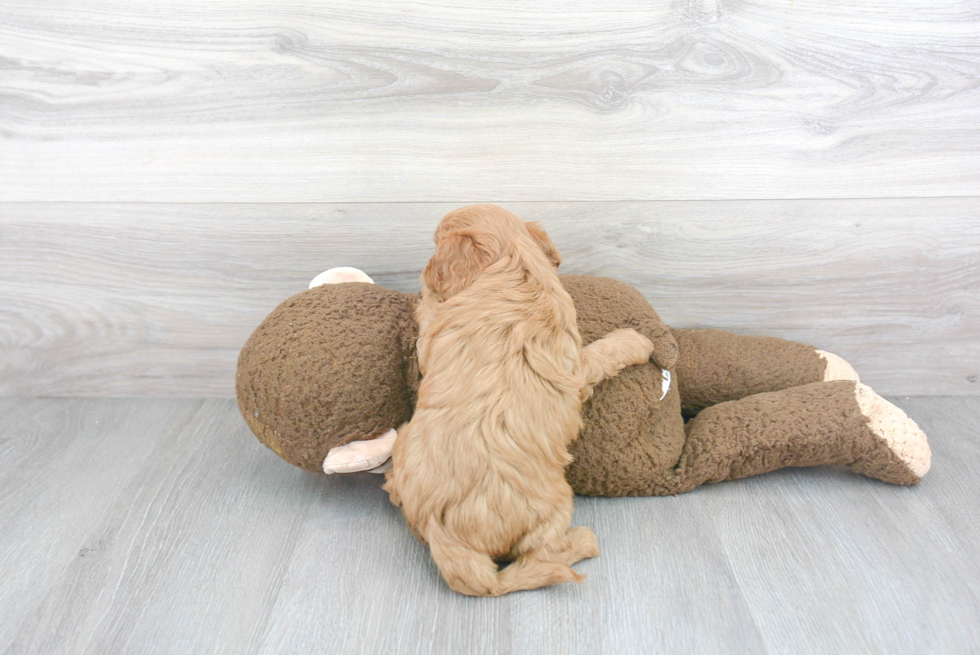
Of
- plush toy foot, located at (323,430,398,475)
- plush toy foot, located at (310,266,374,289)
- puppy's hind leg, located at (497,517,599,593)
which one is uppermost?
plush toy foot, located at (310,266,374,289)

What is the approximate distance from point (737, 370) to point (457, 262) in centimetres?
61

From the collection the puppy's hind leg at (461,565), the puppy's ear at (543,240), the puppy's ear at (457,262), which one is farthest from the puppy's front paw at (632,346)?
the puppy's hind leg at (461,565)

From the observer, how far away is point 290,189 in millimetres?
1350

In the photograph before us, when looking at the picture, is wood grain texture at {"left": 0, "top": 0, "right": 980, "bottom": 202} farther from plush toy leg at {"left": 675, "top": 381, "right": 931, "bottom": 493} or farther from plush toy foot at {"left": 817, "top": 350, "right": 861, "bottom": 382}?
plush toy leg at {"left": 675, "top": 381, "right": 931, "bottom": 493}

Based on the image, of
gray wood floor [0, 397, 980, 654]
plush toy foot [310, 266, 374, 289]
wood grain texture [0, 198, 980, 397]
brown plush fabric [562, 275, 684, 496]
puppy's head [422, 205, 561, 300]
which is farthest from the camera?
wood grain texture [0, 198, 980, 397]

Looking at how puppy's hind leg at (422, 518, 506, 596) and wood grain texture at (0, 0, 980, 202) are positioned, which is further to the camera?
wood grain texture at (0, 0, 980, 202)

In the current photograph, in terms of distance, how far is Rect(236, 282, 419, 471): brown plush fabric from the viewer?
1.06m

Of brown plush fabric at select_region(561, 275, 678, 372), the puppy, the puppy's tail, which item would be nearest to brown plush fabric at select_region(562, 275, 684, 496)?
brown plush fabric at select_region(561, 275, 678, 372)

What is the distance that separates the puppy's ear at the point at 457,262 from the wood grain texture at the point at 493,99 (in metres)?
0.37

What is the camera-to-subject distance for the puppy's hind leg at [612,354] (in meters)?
1.03

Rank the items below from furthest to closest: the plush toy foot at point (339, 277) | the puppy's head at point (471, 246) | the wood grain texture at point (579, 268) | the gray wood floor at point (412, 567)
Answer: the wood grain texture at point (579, 268) < the plush toy foot at point (339, 277) < the puppy's head at point (471, 246) < the gray wood floor at point (412, 567)

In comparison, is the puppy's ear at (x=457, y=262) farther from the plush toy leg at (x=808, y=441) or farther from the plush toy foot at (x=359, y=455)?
Result: the plush toy leg at (x=808, y=441)

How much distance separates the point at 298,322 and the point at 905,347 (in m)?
1.23

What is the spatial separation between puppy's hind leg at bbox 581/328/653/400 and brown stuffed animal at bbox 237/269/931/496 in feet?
0.09
